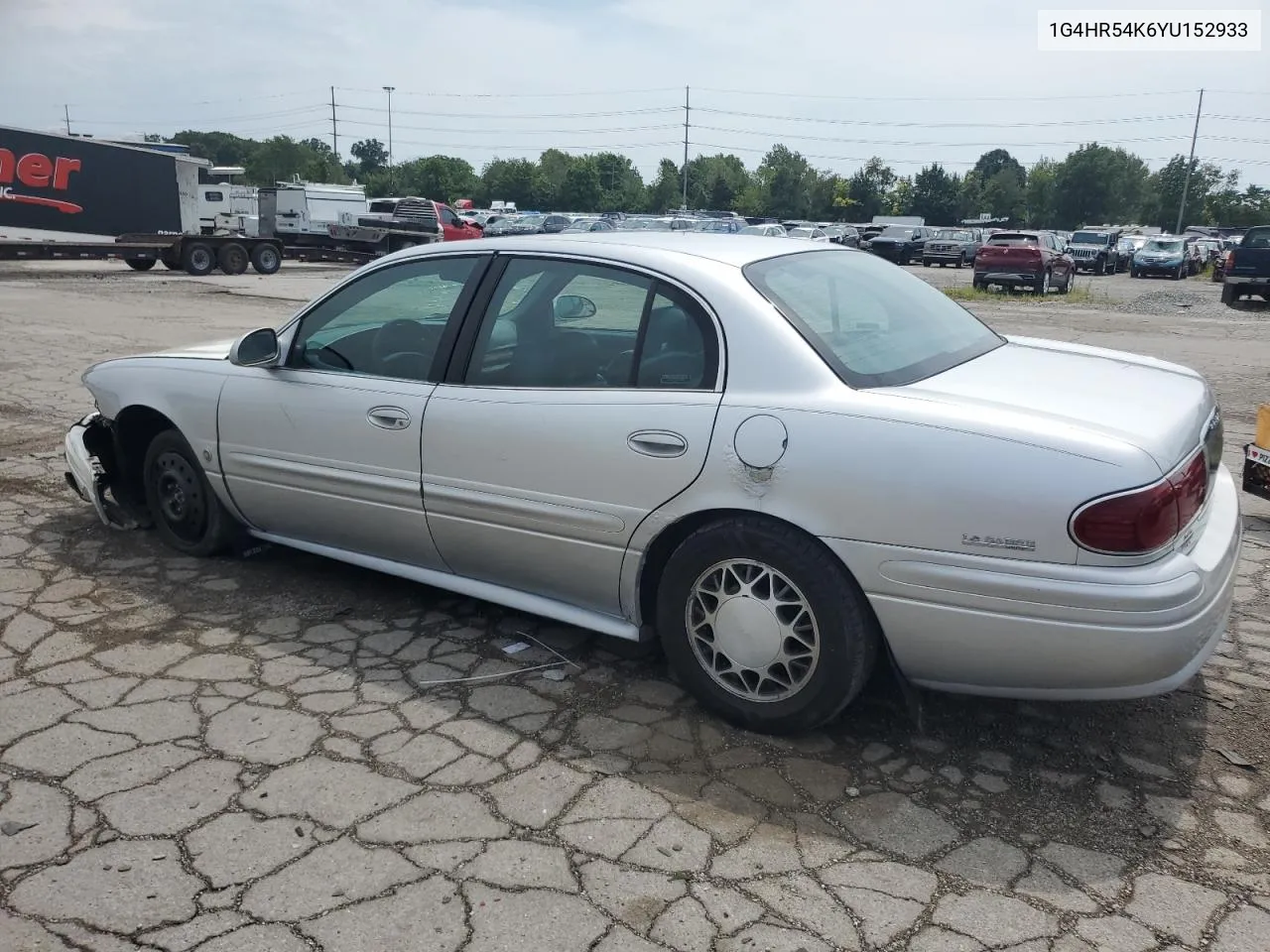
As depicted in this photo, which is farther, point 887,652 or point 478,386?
point 478,386

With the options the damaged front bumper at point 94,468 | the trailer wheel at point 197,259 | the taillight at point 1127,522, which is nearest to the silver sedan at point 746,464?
the taillight at point 1127,522

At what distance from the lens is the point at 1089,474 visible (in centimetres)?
261

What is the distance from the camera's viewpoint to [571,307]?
12.0 ft

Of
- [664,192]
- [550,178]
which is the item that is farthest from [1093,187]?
[550,178]

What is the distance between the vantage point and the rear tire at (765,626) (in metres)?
2.95

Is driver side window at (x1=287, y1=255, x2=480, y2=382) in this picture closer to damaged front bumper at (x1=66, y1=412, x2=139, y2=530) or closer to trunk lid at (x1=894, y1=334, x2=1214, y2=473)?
damaged front bumper at (x1=66, y1=412, x2=139, y2=530)

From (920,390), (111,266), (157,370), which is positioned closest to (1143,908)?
(920,390)

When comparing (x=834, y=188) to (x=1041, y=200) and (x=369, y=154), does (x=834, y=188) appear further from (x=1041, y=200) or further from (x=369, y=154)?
(x=369, y=154)

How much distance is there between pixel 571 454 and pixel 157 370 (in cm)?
235

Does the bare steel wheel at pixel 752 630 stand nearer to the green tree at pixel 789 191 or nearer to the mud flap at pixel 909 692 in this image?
the mud flap at pixel 909 692

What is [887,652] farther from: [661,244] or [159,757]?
[159,757]

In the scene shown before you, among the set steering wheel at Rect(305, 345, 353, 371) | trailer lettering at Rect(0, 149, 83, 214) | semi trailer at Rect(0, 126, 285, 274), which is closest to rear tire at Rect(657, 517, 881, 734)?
steering wheel at Rect(305, 345, 353, 371)

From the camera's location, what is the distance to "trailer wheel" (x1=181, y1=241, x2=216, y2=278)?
81.8 feet

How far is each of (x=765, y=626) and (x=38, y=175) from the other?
2526 centimetres
